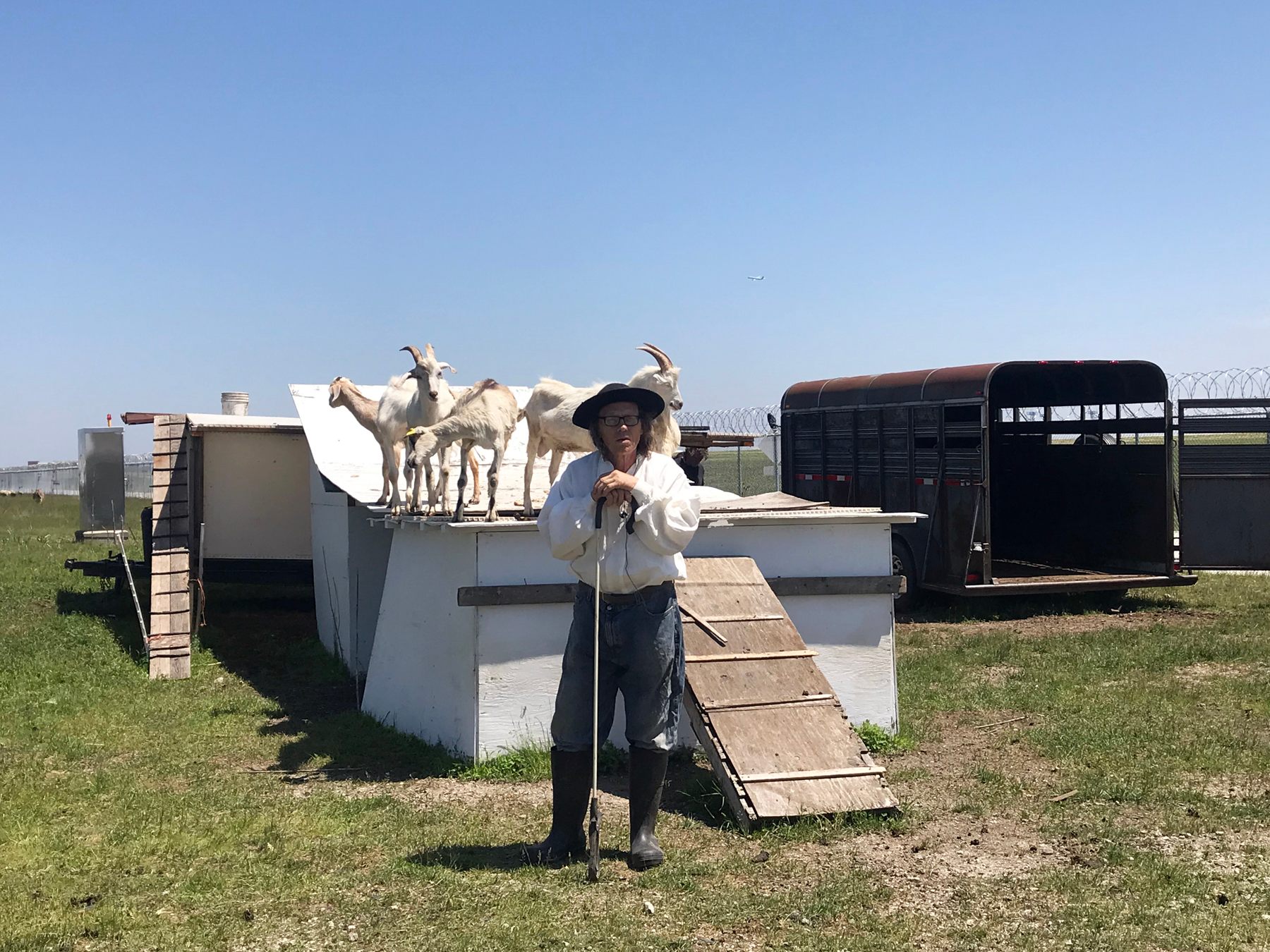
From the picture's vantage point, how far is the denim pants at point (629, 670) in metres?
5.54

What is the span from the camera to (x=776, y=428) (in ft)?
58.4

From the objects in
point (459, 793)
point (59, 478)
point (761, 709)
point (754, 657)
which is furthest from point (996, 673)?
point (59, 478)

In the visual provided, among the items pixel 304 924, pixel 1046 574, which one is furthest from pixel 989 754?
pixel 1046 574

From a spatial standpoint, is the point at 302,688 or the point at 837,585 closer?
the point at 837,585

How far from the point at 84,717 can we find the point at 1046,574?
415 inches

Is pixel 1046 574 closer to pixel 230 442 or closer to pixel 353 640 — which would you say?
pixel 353 640

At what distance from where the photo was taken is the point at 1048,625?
43.1ft

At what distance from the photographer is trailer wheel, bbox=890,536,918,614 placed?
1426cm

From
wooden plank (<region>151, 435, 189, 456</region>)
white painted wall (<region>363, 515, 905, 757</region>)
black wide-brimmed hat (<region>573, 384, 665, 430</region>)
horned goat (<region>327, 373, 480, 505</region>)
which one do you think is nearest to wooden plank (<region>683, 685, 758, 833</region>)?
white painted wall (<region>363, 515, 905, 757</region>)

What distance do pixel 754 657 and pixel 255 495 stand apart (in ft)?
30.2

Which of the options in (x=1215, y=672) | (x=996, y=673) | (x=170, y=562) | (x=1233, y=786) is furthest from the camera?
(x=170, y=562)

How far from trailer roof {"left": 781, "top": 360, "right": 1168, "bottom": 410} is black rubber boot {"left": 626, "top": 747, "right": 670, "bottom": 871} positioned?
8.44 metres

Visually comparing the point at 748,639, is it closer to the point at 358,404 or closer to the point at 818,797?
the point at 818,797

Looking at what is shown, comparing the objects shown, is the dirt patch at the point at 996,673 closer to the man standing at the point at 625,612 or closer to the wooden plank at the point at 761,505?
the wooden plank at the point at 761,505
